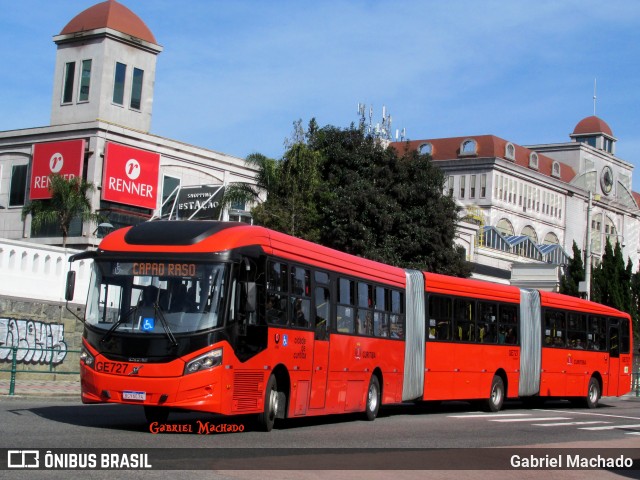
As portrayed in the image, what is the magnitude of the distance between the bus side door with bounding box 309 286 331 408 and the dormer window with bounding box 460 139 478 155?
90.0m

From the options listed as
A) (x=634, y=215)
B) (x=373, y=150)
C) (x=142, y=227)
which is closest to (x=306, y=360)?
(x=142, y=227)

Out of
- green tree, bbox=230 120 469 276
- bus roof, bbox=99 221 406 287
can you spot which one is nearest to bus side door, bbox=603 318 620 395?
green tree, bbox=230 120 469 276

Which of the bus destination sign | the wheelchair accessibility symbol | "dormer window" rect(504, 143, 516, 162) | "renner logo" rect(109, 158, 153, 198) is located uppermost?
"dormer window" rect(504, 143, 516, 162)

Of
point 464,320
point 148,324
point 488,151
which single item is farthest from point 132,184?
point 488,151

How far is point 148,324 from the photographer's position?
578 inches

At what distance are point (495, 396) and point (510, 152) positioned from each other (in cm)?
8361

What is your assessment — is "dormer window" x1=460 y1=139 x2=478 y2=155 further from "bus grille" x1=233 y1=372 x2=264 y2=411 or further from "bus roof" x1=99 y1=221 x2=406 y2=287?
"bus grille" x1=233 y1=372 x2=264 y2=411

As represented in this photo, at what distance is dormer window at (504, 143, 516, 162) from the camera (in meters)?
107

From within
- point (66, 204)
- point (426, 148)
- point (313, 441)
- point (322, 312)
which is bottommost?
point (313, 441)

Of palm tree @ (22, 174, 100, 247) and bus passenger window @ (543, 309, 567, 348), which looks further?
palm tree @ (22, 174, 100, 247)

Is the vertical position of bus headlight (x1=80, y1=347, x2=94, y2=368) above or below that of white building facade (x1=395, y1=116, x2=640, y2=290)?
below

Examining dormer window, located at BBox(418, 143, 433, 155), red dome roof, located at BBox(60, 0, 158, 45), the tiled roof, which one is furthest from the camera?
dormer window, located at BBox(418, 143, 433, 155)

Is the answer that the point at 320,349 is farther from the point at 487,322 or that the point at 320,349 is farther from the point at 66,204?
the point at 66,204

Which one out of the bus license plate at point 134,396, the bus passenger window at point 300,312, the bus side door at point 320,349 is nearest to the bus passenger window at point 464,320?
the bus side door at point 320,349
